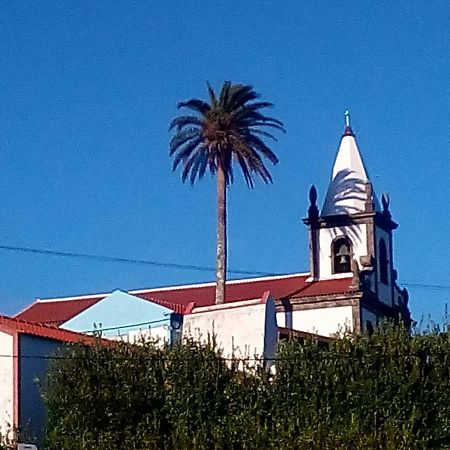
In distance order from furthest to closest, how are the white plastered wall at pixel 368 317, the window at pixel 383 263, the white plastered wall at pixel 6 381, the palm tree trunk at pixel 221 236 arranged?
the window at pixel 383 263 < the white plastered wall at pixel 368 317 < the palm tree trunk at pixel 221 236 < the white plastered wall at pixel 6 381

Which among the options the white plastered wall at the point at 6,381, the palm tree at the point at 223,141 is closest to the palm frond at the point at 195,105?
the palm tree at the point at 223,141

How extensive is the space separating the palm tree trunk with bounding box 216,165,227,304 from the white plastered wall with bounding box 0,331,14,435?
1995cm

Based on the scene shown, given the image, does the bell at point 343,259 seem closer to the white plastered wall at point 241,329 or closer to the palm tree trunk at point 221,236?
the palm tree trunk at point 221,236

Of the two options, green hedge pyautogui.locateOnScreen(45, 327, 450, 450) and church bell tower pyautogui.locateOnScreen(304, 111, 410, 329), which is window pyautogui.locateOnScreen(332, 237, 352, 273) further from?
green hedge pyautogui.locateOnScreen(45, 327, 450, 450)

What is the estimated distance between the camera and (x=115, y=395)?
29.0 metres

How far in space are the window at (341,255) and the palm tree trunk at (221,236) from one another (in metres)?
8.20

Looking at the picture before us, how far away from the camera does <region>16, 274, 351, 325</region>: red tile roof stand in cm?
5478

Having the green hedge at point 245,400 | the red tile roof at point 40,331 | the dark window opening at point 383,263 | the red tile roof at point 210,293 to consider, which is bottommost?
the green hedge at point 245,400

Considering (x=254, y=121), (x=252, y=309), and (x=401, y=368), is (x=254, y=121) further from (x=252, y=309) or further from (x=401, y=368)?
(x=401, y=368)

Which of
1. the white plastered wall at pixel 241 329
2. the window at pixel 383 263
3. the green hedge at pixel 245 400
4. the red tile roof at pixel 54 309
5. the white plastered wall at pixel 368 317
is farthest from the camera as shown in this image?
the window at pixel 383 263

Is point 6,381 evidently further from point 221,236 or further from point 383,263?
point 383,263

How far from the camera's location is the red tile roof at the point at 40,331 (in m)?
30.4

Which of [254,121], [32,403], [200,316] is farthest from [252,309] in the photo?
[254,121]

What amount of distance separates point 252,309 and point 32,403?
6.22 metres
